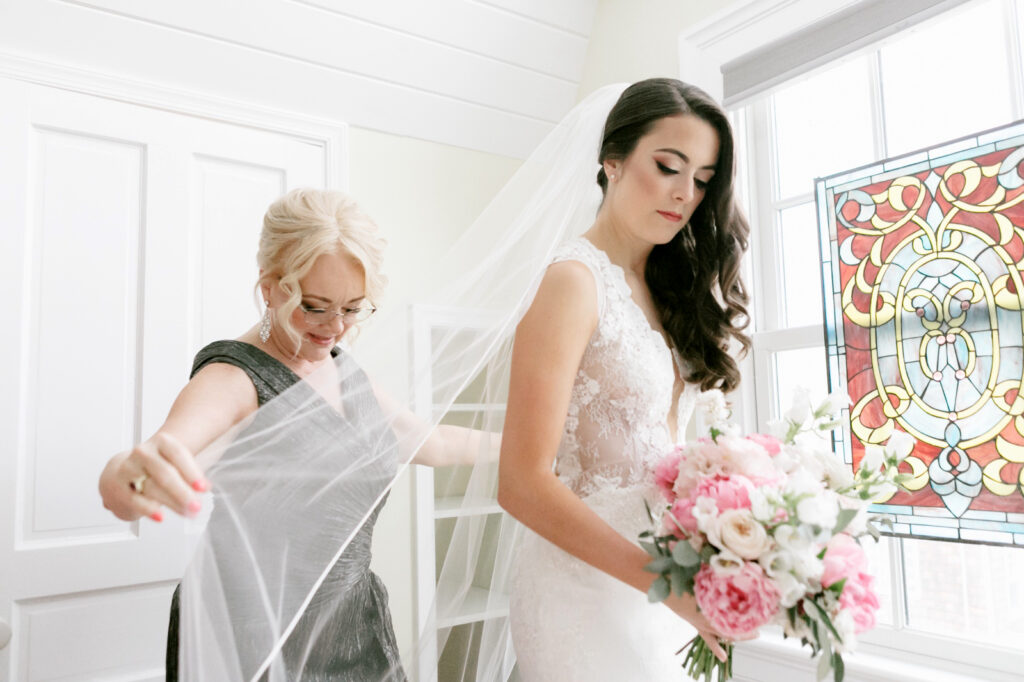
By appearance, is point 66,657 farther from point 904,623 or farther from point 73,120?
point 904,623

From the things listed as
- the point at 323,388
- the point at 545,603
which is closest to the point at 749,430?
the point at 545,603

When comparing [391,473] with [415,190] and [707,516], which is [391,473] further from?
[415,190]

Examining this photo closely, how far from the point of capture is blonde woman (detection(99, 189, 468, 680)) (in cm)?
116

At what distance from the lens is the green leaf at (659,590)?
95cm

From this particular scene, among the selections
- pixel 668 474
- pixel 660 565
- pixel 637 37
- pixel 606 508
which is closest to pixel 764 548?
pixel 660 565

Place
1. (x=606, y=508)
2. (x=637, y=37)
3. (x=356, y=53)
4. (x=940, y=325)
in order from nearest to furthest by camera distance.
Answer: (x=606, y=508) → (x=940, y=325) → (x=356, y=53) → (x=637, y=37)

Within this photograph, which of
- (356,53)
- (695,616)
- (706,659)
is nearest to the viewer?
(695,616)

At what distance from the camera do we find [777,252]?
2.53 metres

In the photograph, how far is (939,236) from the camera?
2.00 m

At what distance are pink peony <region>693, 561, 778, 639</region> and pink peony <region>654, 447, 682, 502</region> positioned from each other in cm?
21

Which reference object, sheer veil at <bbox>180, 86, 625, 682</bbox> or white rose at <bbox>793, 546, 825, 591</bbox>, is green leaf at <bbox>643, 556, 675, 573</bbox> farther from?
sheer veil at <bbox>180, 86, 625, 682</bbox>

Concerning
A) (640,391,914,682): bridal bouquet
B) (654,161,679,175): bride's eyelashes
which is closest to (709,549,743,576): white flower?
(640,391,914,682): bridal bouquet

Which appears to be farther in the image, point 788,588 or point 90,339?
point 90,339

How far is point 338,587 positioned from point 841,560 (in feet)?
2.64
